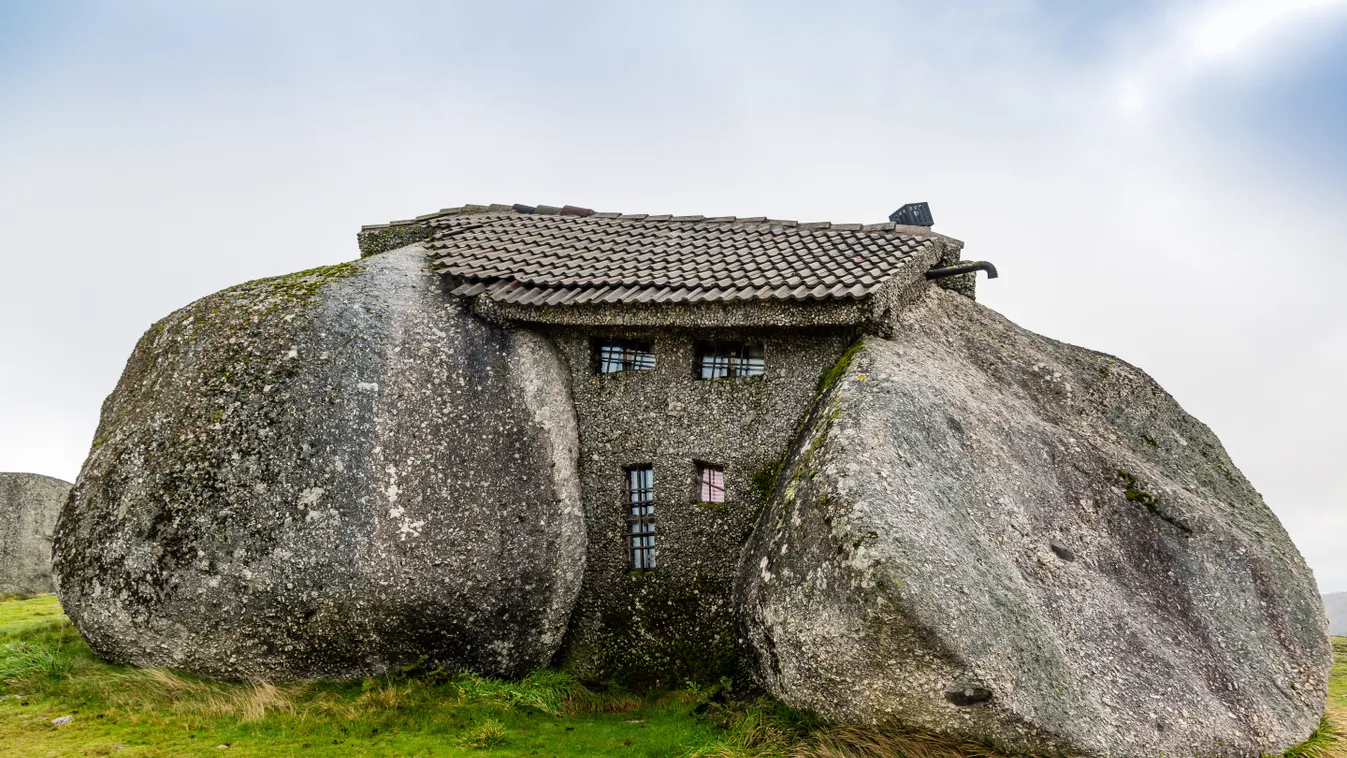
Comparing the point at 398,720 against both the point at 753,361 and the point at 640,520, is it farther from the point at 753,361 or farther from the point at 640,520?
the point at 753,361

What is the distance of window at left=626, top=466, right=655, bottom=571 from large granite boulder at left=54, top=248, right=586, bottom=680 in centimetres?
67

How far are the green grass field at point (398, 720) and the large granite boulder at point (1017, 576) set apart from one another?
0.47 metres

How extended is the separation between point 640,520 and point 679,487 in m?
0.70

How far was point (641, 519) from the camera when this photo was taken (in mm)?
12578

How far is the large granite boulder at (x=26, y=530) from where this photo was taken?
952 inches

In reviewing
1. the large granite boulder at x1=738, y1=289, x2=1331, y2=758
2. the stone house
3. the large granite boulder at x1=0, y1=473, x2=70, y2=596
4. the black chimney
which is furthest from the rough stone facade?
the large granite boulder at x1=0, y1=473, x2=70, y2=596

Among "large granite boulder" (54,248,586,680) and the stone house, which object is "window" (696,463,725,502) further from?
"large granite boulder" (54,248,586,680)

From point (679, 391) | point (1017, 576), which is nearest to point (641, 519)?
point (679, 391)

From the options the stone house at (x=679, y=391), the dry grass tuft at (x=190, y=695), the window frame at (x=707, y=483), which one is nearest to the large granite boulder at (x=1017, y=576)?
the stone house at (x=679, y=391)

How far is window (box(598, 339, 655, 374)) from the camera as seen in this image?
1304 centimetres

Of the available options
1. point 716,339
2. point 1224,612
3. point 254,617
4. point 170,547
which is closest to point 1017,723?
point 1224,612

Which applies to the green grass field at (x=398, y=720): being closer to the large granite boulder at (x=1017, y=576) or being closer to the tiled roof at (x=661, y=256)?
the large granite boulder at (x=1017, y=576)

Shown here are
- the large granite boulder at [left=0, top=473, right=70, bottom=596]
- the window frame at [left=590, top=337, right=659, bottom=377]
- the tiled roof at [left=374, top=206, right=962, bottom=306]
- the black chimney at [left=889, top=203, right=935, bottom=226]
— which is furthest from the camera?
the large granite boulder at [left=0, top=473, right=70, bottom=596]

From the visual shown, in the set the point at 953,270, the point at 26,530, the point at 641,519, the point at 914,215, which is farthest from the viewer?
the point at 26,530
